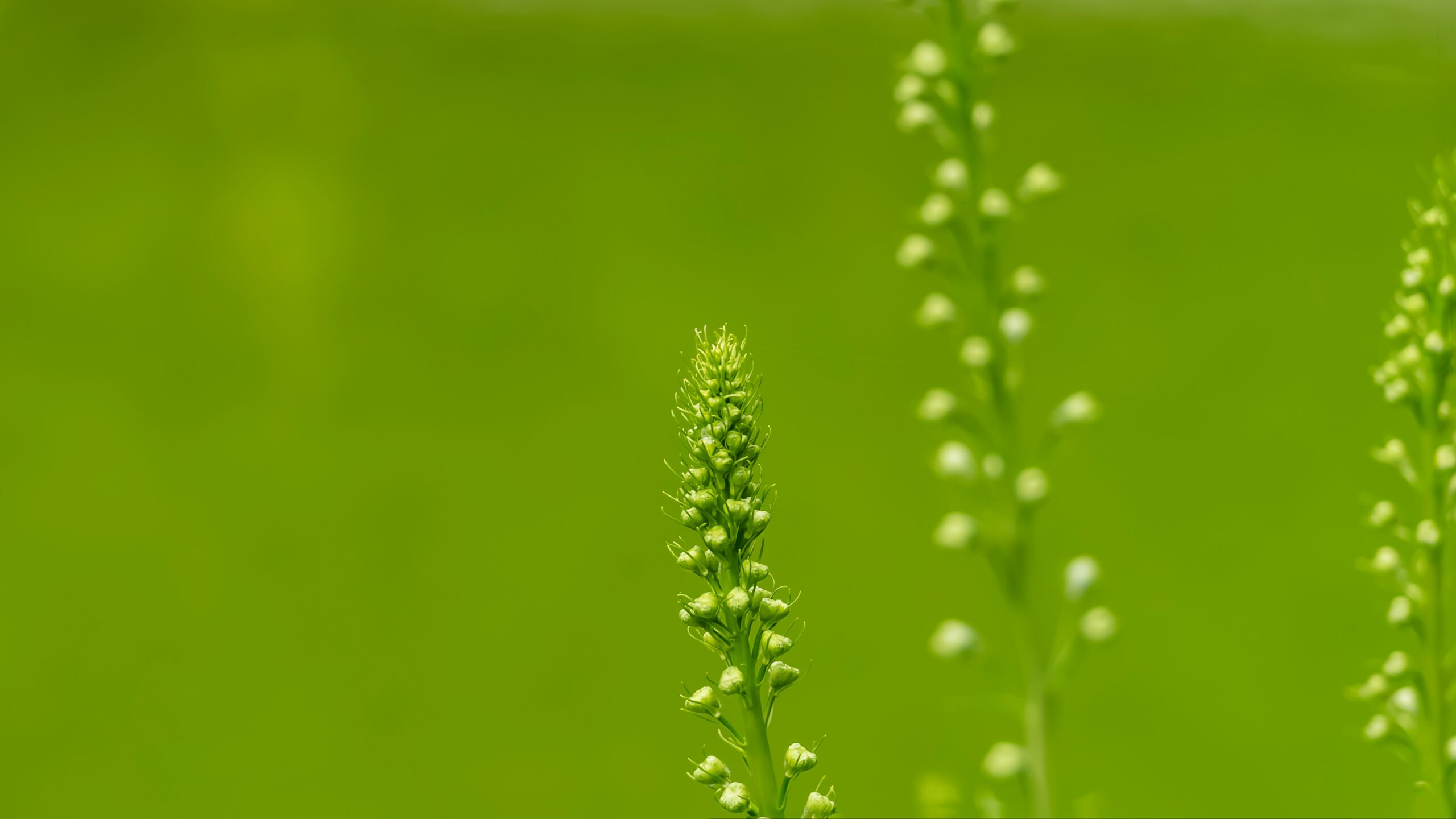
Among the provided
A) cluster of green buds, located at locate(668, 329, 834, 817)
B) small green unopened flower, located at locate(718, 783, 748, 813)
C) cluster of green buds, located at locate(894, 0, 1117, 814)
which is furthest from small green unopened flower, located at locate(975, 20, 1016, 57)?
small green unopened flower, located at locate(718, 783, 748, 813)

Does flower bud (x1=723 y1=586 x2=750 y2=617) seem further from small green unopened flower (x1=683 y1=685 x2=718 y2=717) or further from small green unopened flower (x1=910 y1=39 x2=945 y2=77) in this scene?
small green unopened flower (x1=910 y1=39 x2=945 y2=77)

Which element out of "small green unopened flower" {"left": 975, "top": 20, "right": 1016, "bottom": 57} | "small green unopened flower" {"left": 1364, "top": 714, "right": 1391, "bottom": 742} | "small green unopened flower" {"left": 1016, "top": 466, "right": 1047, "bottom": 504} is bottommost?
"small green unopened flower" {"left": 1364, "top": 714, "right": 1391, "bottom": 742}

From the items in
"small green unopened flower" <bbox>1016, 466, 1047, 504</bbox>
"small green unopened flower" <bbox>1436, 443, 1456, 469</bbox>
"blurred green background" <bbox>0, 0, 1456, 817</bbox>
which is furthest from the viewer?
"blurred green background" <bbox>0, 0, 1456, 817</bbox>

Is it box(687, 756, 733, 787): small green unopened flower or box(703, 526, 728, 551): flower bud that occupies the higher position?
box(703, 526, 728, 551): flower bud

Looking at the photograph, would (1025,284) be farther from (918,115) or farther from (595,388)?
(595,388)

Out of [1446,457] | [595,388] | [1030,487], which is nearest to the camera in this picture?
[1030,487]

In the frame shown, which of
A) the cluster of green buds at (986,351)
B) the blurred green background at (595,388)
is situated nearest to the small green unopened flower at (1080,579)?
the cluster of green buds at (986,351)

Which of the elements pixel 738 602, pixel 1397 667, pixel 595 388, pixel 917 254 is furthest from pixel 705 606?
pixel 595 388

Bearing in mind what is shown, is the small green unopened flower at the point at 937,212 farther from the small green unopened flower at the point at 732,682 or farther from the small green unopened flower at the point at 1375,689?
the small green unopened flower at the point at 1375,689
